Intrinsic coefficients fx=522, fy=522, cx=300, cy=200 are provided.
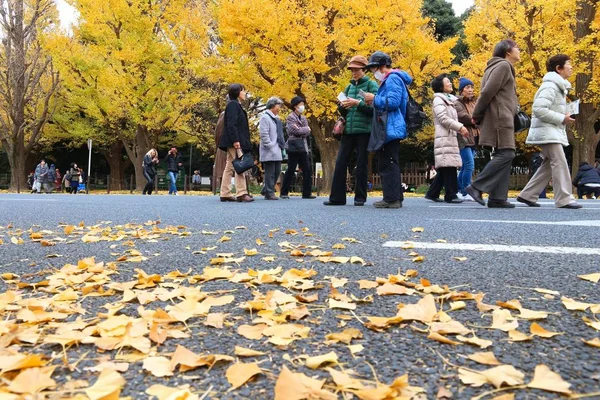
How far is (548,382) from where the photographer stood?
46.9 inches

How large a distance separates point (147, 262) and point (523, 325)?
1913 millimetres

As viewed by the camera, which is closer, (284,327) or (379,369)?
(379,369)

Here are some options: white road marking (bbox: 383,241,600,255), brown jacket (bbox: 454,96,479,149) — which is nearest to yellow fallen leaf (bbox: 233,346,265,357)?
white road marking (bbox: 383,241,600,255)

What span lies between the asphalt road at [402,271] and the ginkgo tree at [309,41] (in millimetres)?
11475

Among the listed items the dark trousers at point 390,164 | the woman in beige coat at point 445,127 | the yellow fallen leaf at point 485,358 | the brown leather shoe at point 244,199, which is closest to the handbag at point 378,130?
the dark trousers at point 390,164

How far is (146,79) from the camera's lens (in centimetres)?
2128

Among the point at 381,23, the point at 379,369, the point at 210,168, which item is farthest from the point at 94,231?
the point at 210,168

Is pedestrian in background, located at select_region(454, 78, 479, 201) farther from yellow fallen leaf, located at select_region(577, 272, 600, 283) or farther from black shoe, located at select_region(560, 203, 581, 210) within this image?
yellow fallen leaf, located at select_region(577, 272, 600, 283)

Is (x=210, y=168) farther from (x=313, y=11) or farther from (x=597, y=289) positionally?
(x=597, y=289)

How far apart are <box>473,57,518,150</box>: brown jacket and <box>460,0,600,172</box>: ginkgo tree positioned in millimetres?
12786

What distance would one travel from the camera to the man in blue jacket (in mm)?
5535

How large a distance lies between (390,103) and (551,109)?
183 cm

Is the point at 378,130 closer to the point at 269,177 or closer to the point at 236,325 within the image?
the point at 269,177

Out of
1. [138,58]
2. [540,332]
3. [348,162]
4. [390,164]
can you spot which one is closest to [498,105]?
[390,164]
